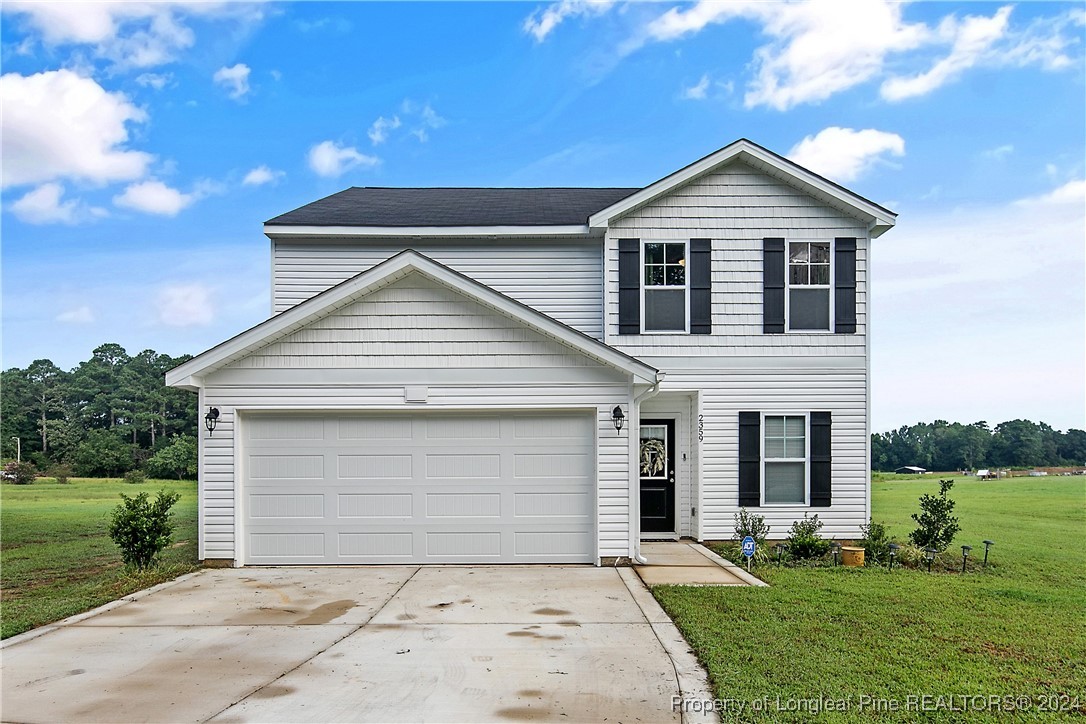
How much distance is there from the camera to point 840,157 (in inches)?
722

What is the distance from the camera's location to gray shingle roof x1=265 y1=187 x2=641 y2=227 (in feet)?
40.8

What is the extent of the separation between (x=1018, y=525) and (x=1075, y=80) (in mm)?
9934

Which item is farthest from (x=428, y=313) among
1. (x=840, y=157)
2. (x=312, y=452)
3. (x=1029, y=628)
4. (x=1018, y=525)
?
(x=1018, y=525)

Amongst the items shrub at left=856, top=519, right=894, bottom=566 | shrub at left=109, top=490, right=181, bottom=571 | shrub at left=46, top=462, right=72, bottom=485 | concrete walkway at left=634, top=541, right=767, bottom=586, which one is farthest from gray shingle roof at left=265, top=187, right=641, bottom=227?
shrub at left=46, top=462, right=72, bottom=485

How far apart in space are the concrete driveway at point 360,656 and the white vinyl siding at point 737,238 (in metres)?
5.05

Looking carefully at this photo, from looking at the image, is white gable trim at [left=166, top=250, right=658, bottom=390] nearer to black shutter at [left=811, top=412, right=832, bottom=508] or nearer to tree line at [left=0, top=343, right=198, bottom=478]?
black shutter at [left=811, top=412, right=832, bottom=508]

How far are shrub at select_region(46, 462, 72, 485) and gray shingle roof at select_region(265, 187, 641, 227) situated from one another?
25.0 meters

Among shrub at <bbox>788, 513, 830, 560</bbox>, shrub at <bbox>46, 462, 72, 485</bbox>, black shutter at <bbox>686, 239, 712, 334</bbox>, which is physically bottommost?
shrub at <bbox>46, 462, 72, 485</bbox>

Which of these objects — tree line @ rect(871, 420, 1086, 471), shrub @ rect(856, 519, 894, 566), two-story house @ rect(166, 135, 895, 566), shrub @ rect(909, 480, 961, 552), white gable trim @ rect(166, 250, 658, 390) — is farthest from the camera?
tree line @ rect(871, 420, 1086, 471)

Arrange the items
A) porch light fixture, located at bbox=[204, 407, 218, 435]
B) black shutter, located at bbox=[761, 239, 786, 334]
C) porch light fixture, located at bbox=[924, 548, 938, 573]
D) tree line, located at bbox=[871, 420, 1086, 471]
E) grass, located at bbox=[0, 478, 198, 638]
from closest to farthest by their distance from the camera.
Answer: grass, located at bbox=[0, 478, 198, 638]
porch light fixture, located at bbox=[204, 407, 218, 435]
porch light fixture, located at bbox=[924, 548, 938, 573]
black shutter, located at bbox=[761, 239, 786, 334]
tree line, located at bbox=[871, 420, 1086, 471]

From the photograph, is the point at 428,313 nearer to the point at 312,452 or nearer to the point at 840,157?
the point at 312,452

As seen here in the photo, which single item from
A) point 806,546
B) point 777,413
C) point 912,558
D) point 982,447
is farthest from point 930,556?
point 982,447

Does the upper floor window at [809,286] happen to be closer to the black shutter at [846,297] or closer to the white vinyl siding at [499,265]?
the black shutter at [846,297]

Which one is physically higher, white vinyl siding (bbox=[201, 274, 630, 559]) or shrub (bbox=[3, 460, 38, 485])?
white vinyl siding (bbox=[201, 274, 630, 559])
